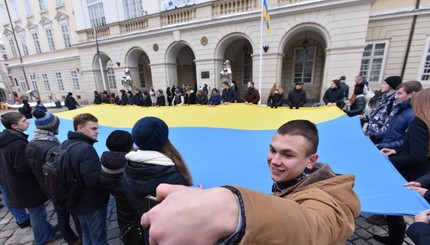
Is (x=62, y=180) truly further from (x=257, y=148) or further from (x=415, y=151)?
(x=415, y=151)

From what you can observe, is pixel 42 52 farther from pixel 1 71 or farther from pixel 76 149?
pixel 76 149

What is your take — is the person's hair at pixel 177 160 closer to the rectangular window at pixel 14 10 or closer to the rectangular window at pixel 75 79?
the rectangular window at pixel 75 79

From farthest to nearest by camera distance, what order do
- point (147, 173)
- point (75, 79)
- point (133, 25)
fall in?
point (75, 79) < point (133, 25) < point (147, 173)

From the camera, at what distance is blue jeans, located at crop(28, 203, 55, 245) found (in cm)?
260

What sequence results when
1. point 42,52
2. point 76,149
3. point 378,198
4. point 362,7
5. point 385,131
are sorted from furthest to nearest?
point 42,52 < point 362,7 < point 385,131 < point 76,149 < point 378,198

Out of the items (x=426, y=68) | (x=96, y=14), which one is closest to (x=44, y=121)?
(x=426, y=68)

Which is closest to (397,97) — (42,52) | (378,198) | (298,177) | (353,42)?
(378,198)

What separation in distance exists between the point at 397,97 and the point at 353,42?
8.84 metres

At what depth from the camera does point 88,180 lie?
76.4 inches

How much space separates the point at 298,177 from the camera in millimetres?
1163

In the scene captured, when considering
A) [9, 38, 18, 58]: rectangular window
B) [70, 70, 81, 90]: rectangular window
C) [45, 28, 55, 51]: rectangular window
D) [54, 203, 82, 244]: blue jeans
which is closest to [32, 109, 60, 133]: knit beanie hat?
[54, 203, 82, 244]: blue jeans

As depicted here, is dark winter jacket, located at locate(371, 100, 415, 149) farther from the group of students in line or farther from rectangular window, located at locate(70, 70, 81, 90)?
rectangular window, located at locate(70, 70, 81, 90)

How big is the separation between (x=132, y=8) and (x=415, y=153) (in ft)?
59.4

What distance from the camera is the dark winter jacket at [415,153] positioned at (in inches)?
75.9
